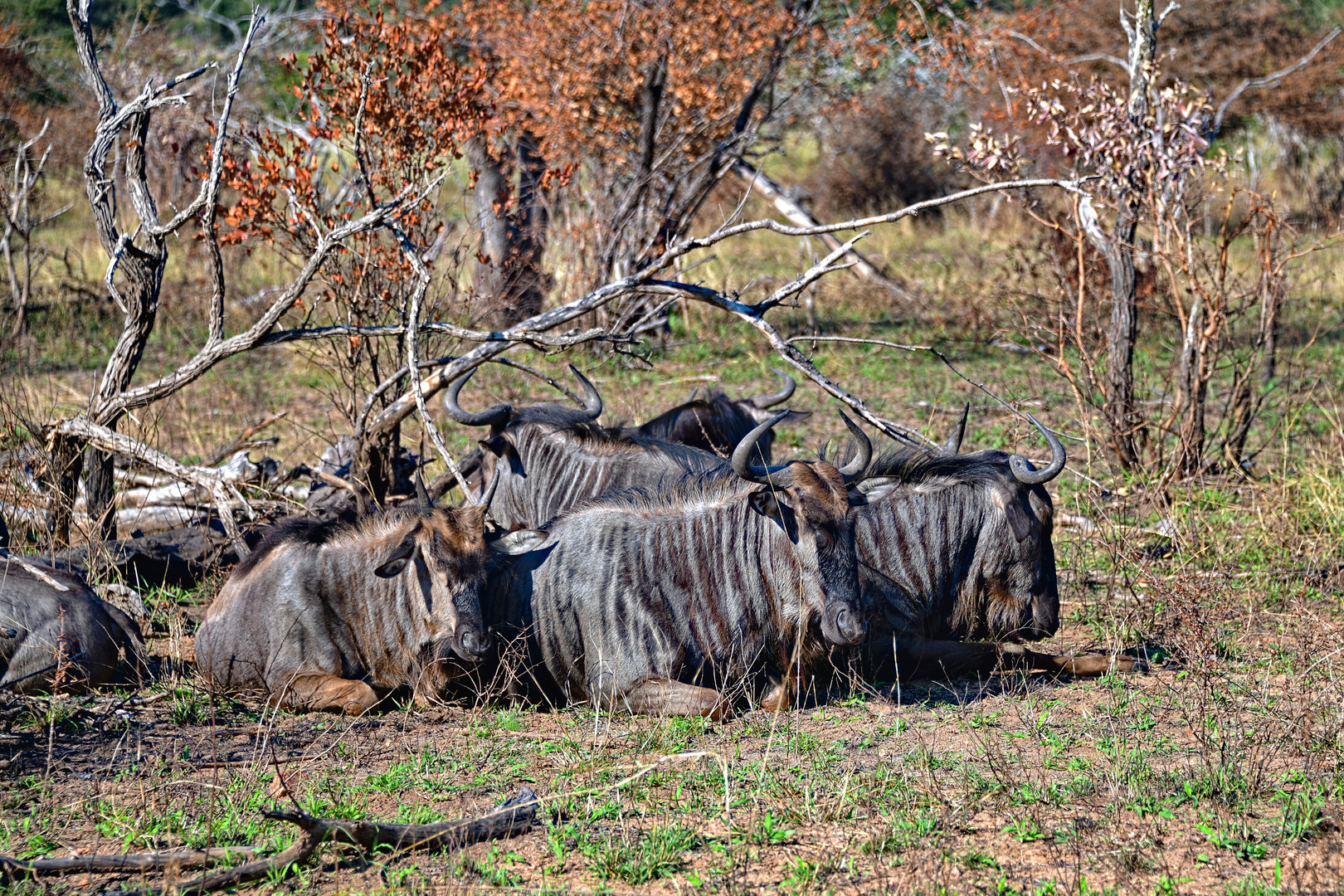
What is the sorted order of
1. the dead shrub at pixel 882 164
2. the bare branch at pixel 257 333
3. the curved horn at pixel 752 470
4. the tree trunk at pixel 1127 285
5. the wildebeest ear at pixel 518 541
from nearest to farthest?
the curved horn at pixel 752 470 < the wildebeest ear at pixel 518 541 < the bare branch at pixel 257 333 < the tree trunk at pixel 1127 285 < the dead shrub at pixel 882 164

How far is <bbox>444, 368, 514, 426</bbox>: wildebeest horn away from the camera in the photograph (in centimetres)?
668

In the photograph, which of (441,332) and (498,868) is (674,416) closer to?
(441,332)

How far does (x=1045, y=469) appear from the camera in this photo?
18.4 ft

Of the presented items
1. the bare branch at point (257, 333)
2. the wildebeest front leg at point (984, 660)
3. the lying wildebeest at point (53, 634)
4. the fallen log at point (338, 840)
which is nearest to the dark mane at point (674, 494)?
the wildebeest front leg at point (984, 660)

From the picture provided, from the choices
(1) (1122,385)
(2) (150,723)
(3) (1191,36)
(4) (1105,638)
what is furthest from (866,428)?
(3) (1191,36)

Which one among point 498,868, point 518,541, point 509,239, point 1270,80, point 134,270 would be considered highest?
point 1270,80

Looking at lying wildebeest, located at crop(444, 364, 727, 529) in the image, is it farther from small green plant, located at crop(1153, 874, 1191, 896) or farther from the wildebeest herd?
small green plant, located at crop(1153, 874, 1191, 896)

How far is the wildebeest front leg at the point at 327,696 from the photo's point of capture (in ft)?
16.5

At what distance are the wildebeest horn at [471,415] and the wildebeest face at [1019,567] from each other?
2.61 m

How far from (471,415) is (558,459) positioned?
55 centimetres

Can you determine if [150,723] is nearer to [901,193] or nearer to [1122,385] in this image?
→ [1122,385]

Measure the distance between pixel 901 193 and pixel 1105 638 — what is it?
16452mm

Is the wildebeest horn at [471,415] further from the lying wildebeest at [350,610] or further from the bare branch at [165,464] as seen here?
the lying wildebeest at [350,610]

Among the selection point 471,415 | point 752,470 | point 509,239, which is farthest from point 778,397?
point 509,239
